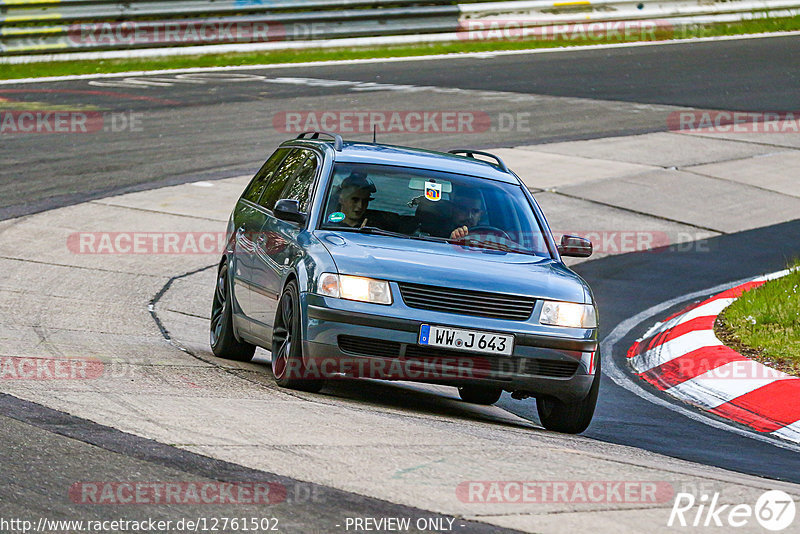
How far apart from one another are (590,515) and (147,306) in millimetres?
7044

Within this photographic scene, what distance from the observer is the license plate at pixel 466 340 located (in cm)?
755

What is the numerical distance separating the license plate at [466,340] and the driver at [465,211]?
44.7 inches

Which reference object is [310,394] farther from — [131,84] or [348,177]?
[131,84]

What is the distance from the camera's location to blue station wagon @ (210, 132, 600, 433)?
7.61 metres

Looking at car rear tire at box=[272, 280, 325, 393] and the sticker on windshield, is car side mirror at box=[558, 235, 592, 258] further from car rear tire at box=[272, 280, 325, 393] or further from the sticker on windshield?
car rear tire at box=[272, 280, 325, 393]

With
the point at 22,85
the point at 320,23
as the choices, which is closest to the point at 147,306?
the point at 22,85

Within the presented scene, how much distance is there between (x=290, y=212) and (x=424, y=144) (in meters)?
11.2

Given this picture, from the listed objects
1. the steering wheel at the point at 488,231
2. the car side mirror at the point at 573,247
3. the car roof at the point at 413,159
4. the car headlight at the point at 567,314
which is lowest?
the car headlight at the point at 567,314

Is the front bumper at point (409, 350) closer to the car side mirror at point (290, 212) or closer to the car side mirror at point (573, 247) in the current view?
the car side mirror at point (290, 212)

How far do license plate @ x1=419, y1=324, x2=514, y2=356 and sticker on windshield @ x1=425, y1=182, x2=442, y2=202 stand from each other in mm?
1432

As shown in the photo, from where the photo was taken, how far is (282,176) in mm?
9711

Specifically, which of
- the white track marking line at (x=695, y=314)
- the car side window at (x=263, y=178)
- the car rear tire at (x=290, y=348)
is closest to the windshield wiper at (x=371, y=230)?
the car rear tire at (x=290, y=348)

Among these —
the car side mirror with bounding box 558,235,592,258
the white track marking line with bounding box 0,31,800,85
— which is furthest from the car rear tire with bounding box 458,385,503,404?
the white track marking line with bounding box 0,31,800,85

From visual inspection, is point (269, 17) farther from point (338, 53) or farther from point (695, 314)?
point (695, 314)
